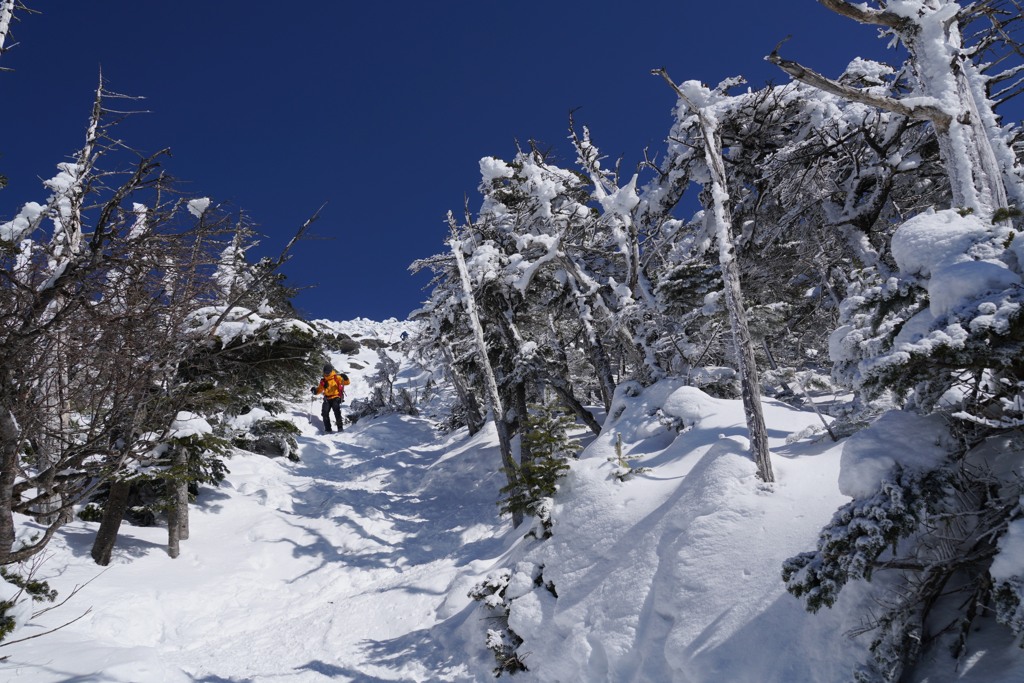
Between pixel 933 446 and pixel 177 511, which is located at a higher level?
pixel 177 511

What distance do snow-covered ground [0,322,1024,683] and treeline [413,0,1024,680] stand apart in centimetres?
53

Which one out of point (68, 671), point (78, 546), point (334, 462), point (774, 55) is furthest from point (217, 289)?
point (334, 462)

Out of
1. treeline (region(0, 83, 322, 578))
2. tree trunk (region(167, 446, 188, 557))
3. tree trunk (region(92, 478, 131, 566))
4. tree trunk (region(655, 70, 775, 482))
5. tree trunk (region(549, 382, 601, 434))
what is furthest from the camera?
tree trunk (region(549, 382, 601, 434))

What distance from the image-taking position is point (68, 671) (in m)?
4.70

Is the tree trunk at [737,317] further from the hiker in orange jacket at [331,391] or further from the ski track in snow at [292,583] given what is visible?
the hiker in orange jacket at [331,391]

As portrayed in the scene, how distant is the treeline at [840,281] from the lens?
117 inches

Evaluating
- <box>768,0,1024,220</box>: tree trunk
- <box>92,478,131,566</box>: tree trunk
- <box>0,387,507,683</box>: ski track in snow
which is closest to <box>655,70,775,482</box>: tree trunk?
<box>768,0,1024,220</box>: tree trunk

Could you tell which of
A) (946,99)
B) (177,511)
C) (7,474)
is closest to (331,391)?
(177,511)

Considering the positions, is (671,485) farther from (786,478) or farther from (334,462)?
(334,462)

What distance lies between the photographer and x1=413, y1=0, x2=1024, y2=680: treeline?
9.78 feet

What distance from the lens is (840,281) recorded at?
1224 centimetres

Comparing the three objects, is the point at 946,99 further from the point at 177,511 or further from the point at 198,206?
the point at 177,511

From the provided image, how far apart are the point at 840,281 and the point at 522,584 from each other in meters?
11.0

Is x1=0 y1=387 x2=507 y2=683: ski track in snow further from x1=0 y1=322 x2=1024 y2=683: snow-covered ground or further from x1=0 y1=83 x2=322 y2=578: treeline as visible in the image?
A: x1=0 y1=83 x2=322 y2=578: treeline
